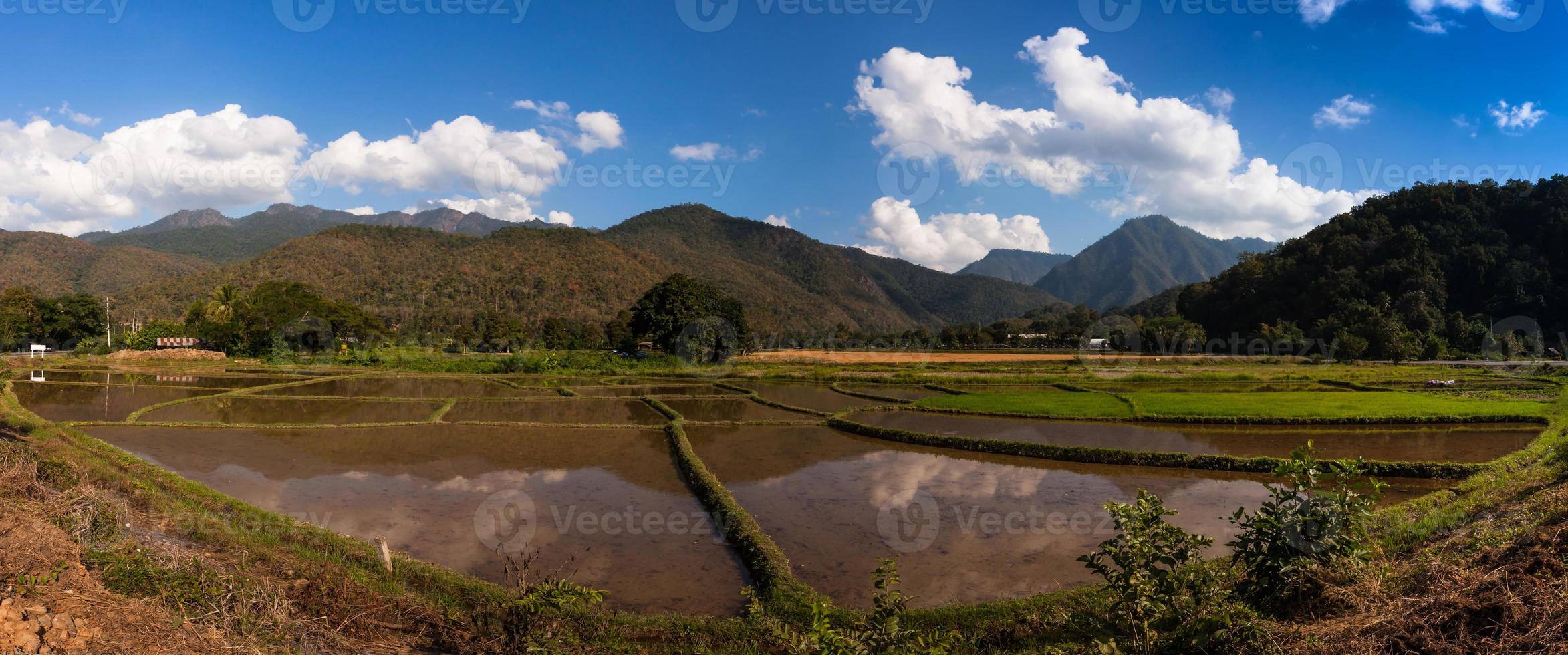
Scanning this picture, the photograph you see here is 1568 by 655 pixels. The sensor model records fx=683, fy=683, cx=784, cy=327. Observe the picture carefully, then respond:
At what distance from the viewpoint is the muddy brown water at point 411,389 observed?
30391 millimetres

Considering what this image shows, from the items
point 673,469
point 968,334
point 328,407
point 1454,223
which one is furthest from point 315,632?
point 1454,223

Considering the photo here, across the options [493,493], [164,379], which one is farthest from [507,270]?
[493,493]

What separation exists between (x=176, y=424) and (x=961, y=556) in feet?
76.8

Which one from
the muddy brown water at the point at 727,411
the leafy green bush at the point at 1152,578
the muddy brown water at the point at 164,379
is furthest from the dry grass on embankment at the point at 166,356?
the leafy green bush at the point at 1152,578

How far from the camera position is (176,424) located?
813 inches

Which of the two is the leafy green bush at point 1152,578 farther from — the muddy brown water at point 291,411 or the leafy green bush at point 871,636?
the muddy brown water at point 291,411

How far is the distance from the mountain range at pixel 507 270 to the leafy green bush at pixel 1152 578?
220ft

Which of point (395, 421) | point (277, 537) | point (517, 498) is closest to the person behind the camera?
point (277, 537)

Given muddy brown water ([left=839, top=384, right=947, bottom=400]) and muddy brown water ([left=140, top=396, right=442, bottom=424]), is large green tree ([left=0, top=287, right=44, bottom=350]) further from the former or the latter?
muddy brown water ([left=839, top=384, right=947, bottom=400])

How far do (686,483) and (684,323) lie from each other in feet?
98.3

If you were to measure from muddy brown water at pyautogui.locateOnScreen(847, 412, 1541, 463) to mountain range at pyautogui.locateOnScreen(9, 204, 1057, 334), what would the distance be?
49.6 metres

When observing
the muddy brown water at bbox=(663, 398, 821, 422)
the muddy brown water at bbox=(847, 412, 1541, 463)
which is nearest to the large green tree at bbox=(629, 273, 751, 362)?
the muddy brown water at bbox=(663, 398, 821, 422)

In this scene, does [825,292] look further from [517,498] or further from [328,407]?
[517,498]

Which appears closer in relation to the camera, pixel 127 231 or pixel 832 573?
pixel 832 573
